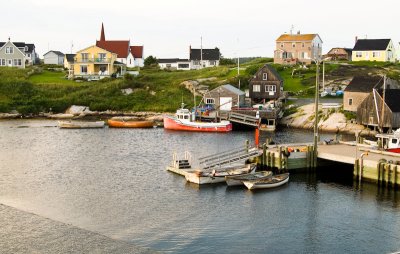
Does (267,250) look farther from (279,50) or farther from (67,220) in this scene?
(279,50)

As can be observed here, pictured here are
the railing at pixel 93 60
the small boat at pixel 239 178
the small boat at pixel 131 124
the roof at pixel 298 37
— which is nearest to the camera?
the small boat at pixel 239 178

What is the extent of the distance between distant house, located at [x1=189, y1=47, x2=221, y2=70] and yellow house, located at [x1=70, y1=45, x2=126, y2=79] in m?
31.3

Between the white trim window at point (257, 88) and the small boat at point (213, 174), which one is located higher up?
the white trim window at point (257, 88)

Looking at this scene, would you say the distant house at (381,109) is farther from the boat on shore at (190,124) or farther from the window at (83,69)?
the window at (83,69)

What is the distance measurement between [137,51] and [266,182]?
96.9 meters

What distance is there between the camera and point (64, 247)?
29.7 metres

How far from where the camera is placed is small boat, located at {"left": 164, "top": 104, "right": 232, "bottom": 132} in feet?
253

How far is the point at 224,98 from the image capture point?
8519cm

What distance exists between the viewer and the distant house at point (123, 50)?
128825mm

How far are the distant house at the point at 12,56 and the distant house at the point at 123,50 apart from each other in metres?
17.0

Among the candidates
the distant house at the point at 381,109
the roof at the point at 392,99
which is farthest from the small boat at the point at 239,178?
the roof at the point at 392,99

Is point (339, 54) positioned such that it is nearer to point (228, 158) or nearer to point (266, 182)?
point (228, 158)

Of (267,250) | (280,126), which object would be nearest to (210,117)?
(280,126)

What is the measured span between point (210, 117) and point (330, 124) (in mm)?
16884
